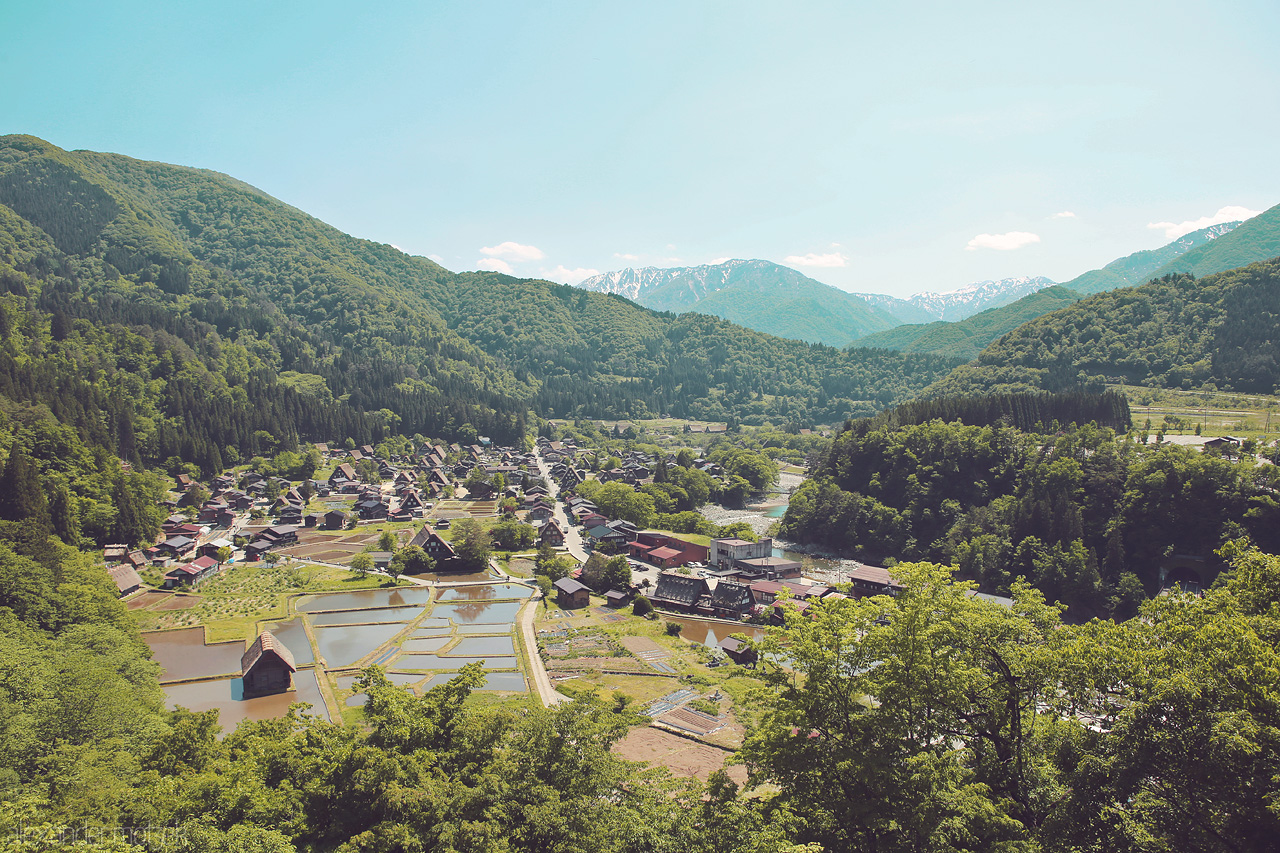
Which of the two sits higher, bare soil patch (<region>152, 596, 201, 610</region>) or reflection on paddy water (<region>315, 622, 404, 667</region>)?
bare soil patch (<region>152, 596, 201, 610</region>)

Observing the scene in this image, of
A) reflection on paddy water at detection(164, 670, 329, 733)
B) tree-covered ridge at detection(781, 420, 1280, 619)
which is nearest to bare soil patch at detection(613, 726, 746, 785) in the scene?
reflection on paddy water at detection(164, 670, 329, 733)

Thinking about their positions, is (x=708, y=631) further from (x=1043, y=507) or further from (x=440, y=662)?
(x=1043, y=507)

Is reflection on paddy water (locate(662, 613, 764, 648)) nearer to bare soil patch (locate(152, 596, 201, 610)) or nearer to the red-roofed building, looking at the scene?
the red-roofed building

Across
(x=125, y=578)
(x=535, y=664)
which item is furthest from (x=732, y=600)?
(x=125, y=578)

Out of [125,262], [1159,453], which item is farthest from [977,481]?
[125,262]

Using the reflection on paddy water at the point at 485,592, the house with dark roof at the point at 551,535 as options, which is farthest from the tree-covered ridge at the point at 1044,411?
the reflection on paddy water at the point at 485,592

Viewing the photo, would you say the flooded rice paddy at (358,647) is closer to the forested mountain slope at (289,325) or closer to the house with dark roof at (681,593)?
the house with dark roof at (681,593)

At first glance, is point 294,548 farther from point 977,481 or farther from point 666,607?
point 977,481

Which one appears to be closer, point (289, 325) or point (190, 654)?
point (190, 654)
